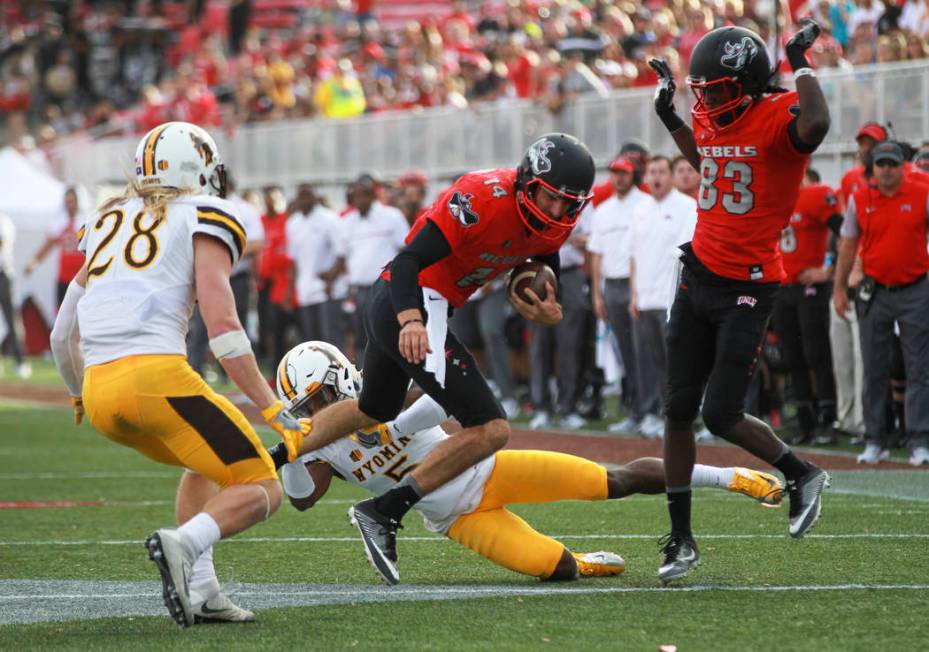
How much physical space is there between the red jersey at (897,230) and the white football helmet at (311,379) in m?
4.73

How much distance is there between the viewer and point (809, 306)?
11.4 m

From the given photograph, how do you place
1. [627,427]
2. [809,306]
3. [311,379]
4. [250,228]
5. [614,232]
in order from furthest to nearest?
[250,228]
[627,427]
[614,232]
[809,306]
[311,379]

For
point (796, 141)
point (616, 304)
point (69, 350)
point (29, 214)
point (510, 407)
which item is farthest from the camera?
point (29, 214)

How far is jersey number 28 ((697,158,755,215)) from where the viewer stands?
6.15 m

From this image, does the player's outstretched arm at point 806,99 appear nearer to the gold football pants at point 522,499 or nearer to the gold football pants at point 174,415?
the gold football pants at point 522,499

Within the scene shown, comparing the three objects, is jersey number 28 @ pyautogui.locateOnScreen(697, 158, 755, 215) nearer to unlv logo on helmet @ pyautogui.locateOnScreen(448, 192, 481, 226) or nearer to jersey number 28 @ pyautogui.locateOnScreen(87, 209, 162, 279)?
unlv logo on helmet @ pyautogui.locateOnScreen(448, 192, 481, 226)

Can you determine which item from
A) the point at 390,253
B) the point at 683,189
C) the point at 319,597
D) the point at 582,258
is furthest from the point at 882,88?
the point at 319,597

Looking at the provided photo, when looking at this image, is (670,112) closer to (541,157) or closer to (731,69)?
(731,69)

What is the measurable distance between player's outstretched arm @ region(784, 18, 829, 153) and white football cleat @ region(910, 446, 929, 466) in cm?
474

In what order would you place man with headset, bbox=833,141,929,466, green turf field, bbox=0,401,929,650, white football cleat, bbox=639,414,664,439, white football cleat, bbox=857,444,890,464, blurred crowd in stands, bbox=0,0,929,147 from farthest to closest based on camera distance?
blurred crowd in stands, bbox=0,0,929,147
white football cleat, bbox=639,414,664,439
white football cleat, bbox=857,444,890,464
man with headset, bbox=833,141,929,466
green turf field, bbox=0,401,929,650

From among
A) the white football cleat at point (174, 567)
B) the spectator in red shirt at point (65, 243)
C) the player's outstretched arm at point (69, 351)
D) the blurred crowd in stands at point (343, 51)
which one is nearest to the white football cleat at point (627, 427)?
the blurred crowd in stands at point (343, 51)

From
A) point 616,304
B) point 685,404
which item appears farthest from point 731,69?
point 616,304

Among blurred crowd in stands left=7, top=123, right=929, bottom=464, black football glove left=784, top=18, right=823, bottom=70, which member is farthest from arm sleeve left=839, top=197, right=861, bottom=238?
black football glove left=784, top=18, right=823, bottom=70

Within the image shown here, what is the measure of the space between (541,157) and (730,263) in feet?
2.79
